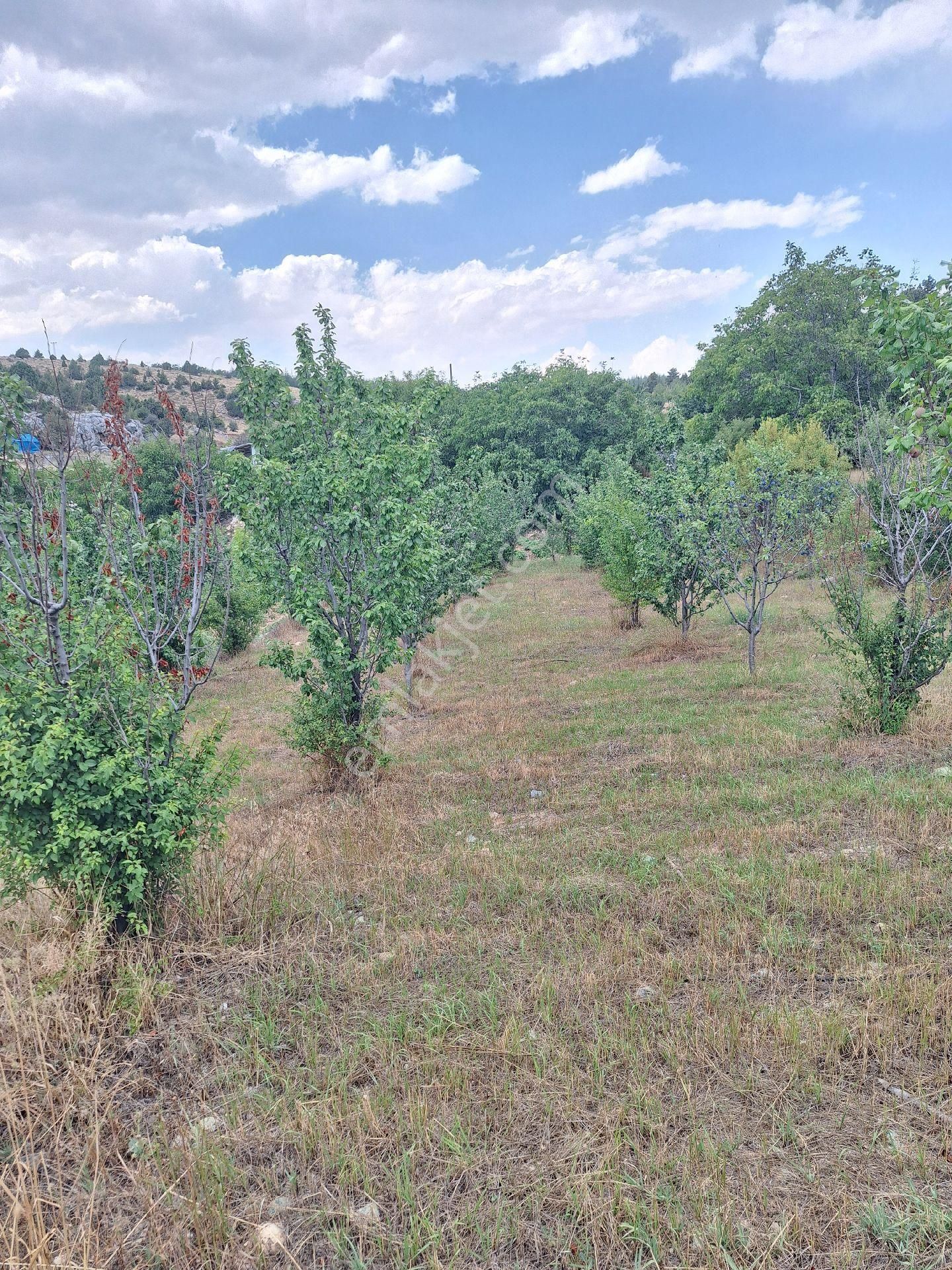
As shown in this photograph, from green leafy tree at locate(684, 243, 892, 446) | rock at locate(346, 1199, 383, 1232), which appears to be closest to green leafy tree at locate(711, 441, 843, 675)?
rock at locate(346, 1199, 383, 1232)

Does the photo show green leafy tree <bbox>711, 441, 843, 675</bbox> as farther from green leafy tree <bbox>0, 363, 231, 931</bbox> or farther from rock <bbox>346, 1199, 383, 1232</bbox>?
rock <bbox>346, 1199, 383, 1232</bbox>

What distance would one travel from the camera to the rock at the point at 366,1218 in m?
2.66

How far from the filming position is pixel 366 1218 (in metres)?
2.70

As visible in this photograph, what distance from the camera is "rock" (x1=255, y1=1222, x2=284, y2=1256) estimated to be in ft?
8.43

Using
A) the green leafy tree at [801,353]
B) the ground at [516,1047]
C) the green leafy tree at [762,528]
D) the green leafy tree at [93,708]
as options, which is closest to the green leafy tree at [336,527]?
the ground at [516,1047]

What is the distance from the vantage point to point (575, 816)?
22.7 feet

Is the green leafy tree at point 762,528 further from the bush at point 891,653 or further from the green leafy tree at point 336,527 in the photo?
the green leafy tree at point 336,527

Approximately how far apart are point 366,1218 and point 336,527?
6.50 meters

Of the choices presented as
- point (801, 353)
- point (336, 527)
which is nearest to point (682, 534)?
point (336, 527)

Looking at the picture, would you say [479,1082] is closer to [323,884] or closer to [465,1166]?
[465,1166]

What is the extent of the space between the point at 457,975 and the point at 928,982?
2644 mm

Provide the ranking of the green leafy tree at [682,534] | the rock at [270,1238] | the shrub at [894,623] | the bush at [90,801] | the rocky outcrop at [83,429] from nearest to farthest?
the rock at [270,1238]
the bush at [90,801]
the rocky outcrop at [83,429]
the shrub at [894,623]
the green leafy tree at [682,534]

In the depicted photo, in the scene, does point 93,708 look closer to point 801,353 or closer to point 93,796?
point 93,796

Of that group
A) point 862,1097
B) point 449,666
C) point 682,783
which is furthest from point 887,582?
point 449,666
